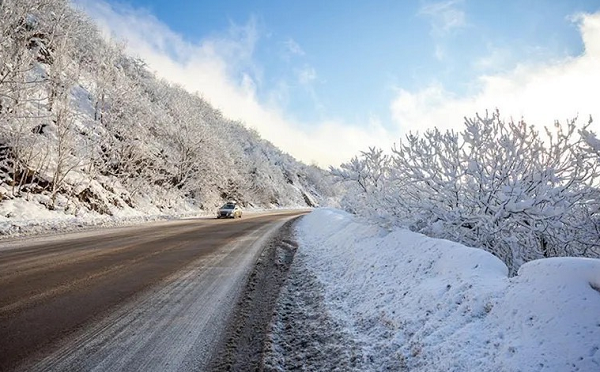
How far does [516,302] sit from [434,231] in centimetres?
441

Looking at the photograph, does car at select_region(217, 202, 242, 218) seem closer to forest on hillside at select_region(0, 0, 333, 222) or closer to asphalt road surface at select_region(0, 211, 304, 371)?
forest on hillside at select_region(0, 0, 333, 222)

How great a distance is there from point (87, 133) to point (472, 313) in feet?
100

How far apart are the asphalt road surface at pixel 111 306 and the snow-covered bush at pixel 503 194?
456 centimetres

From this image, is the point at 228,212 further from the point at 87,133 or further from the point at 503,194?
the point at 503,194

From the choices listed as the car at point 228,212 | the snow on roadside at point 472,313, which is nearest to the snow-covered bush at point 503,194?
the snow on roadside at point 472,313

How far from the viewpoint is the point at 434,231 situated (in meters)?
7.66

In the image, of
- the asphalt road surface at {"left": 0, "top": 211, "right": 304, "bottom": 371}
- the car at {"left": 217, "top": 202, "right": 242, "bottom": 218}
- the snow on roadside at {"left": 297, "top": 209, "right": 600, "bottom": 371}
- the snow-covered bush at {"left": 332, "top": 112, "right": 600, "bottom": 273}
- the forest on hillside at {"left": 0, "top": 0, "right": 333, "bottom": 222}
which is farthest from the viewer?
the car at {"left": 217, "top": 202, "right": 242, "bottom": 218}

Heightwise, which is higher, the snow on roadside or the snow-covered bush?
the snow-covered bush

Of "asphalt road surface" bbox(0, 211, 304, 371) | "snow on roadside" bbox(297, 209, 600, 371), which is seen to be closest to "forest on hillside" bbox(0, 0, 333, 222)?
"asphalt road surface" bbox(0, 211, 304, 371)

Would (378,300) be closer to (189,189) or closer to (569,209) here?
(569,209)

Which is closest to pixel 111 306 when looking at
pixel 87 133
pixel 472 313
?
pixel 472 313

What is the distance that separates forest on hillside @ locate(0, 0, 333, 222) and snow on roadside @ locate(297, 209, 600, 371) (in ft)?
29.0

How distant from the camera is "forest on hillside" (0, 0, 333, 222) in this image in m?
18.1

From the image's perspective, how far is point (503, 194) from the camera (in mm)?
6070
